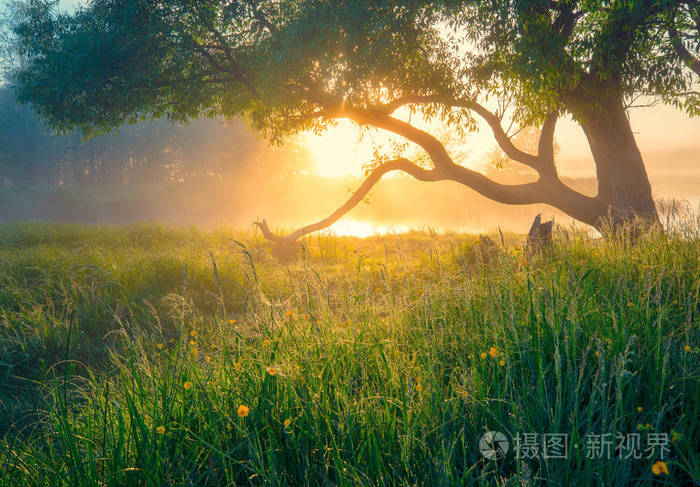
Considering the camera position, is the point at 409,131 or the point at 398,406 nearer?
the point at 398,406

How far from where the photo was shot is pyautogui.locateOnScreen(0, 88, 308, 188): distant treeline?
123 feet

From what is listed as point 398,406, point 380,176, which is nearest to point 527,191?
point 380,176

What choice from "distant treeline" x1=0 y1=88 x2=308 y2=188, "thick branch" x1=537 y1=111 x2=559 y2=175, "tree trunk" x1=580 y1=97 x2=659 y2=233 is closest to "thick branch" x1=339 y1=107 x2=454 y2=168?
"thick branch" x1=537 y1=111 x2=559 y2=175

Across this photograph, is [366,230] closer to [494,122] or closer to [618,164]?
[494,122]

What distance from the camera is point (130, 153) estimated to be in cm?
4559

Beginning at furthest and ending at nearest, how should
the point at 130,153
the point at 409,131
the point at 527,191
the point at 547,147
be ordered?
1. the point at 130,153
2. the point at 409,131
3. the point at 547,147
4. the point at 527,191

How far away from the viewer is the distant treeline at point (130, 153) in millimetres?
37500

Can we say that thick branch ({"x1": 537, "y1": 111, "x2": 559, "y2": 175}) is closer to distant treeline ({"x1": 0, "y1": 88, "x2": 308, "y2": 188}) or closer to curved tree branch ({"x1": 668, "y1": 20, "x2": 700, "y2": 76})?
curved tree branch ({"x1": 668, "y1": 20, "x2": 700, "y2": 76})

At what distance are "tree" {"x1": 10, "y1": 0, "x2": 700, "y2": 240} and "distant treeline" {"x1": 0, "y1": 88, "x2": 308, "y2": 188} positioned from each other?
30149 millimetres

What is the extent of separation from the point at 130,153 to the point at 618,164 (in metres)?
47.5

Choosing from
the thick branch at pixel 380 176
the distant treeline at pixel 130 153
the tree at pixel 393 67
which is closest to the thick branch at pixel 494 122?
the tree at pixel 393 67

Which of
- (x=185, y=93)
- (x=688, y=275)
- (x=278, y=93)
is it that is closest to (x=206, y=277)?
(x=278, y=93)

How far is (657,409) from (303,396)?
6.27ft

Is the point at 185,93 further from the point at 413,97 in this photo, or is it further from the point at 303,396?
the point at 303,396
